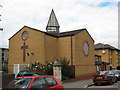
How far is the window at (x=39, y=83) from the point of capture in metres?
6.07

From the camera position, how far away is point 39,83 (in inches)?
248

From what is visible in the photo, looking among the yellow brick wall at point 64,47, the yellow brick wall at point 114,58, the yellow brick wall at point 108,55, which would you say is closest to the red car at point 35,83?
Result: the yellow brick wall at point 64,47

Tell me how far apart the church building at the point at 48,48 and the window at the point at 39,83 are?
1449 cm

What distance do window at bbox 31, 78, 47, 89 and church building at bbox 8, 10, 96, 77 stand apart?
47.5 ft

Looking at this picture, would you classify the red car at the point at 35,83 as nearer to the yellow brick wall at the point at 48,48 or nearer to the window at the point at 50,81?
the window at the point at 50,81

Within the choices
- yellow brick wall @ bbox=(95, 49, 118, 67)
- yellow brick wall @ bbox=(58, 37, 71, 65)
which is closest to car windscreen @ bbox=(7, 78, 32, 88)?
yellow brick wall @ bbox=(58, 37, 71, 65)

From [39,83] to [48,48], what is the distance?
15.9 metres

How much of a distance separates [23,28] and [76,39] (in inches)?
338

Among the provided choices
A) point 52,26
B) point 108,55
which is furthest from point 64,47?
point 108,55

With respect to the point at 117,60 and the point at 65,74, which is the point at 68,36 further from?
the point at 117,60

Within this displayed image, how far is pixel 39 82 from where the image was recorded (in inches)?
249

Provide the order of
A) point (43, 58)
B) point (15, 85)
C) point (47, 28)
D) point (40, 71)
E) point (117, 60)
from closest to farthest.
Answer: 1. point (15, 85)
2. point (40, 71)
3. point (43, 58)
4. point (47, 28)
5. point (117, 60)

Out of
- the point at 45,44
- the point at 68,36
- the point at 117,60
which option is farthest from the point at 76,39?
the point at 117,60

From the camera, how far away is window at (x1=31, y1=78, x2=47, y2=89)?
239 inches
